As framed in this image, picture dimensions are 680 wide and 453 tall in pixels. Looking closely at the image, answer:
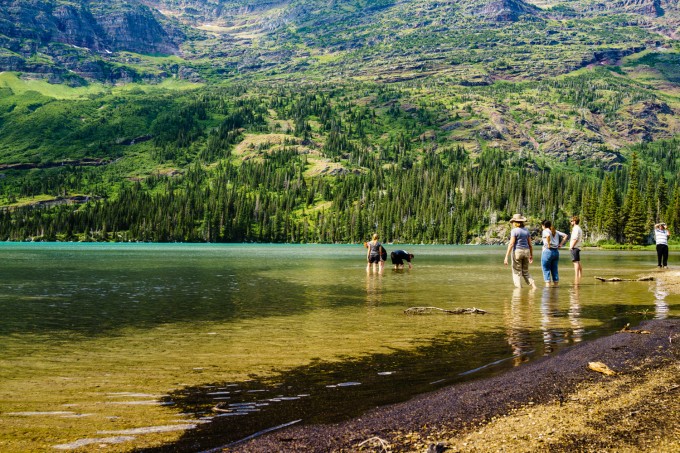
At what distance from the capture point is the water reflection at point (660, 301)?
1947 cm

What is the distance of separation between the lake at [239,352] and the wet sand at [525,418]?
87 cm

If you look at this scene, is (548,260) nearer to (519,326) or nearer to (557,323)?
(557,323)

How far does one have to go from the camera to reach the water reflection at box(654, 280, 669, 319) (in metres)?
19.5

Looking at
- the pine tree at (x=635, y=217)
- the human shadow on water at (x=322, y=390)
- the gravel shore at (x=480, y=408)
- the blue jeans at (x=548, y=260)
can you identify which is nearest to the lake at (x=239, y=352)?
the human shadow on water at (x=322, y=390)

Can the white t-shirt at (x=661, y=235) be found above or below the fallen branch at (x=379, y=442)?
above

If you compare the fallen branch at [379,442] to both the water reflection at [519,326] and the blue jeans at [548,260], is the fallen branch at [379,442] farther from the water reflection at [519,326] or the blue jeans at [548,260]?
the blue jeans at [548,260]

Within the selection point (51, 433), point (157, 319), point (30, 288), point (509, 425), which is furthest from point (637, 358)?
point (30, 288)

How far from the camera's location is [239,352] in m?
13.9

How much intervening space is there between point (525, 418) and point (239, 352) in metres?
8.48

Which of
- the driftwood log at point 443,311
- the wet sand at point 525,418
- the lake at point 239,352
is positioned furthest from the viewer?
the driftwood log at point 443,311

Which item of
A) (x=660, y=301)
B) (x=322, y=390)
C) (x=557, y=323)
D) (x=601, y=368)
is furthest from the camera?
(x=660, y=301)

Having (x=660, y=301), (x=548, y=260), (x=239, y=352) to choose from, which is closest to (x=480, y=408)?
(x=239, y=352)

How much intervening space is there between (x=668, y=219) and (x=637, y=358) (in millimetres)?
161430

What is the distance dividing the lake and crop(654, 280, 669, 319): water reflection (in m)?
0.09
